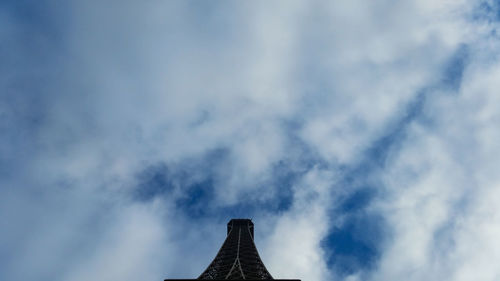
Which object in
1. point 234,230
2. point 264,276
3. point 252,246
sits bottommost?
point 264,276

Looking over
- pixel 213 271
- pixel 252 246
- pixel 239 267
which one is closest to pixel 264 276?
pixel 239 267

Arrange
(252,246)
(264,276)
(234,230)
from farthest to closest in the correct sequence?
1. (234,230)
2. (252,246)
3. (264,276)

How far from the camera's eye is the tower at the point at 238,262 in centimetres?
9269

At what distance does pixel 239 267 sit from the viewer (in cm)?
9481

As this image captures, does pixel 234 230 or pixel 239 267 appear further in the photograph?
pixel 234 230

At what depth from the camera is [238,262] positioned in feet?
327

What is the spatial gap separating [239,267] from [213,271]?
7.93 meters

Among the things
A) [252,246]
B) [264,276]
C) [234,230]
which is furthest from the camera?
[234,230]

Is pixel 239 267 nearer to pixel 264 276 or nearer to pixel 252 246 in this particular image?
pixel 264 276

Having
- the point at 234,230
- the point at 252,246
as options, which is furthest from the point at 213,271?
the point at 234,230

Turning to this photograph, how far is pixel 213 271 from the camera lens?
99625mm

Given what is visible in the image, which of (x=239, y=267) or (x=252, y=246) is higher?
(x=252, y=246)

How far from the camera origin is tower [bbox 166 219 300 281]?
92.7 metres

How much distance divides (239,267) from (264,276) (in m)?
5.58
